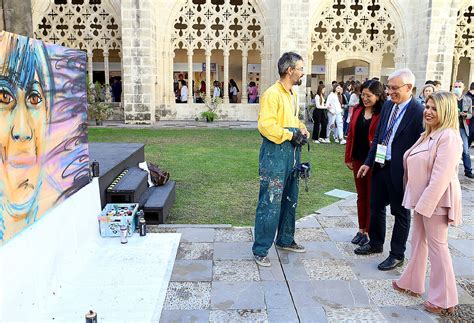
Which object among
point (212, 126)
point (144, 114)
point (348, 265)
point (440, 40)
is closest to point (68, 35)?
point (144, 114)

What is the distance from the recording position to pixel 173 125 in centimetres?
1403

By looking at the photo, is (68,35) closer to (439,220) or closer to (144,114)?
(144,114)

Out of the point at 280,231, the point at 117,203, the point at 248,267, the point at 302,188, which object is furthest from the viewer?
the point at 302,188

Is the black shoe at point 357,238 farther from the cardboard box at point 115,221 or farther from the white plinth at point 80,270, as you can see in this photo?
the cardboard box at point 115,221

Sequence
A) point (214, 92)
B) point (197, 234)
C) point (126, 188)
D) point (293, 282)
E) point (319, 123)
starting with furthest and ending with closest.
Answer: point (214, 92), point (319, 123), point (126, 188), point (197, 234), point (293, 282)

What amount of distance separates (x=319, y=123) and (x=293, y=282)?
7941 millimetres

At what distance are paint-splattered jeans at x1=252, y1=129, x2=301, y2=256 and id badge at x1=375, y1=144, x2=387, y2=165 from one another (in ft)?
2.22

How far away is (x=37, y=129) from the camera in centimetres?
301

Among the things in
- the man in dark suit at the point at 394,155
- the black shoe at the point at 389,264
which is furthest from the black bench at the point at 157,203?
the black shoe at the point at 389,264

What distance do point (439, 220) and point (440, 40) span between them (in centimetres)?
1315

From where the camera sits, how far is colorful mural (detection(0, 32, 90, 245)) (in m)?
2.57

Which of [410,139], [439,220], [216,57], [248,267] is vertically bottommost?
[248,267]

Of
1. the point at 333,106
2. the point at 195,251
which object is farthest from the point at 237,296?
the point at 333,106

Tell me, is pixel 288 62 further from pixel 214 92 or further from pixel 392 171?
pixel 214 92
